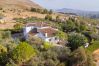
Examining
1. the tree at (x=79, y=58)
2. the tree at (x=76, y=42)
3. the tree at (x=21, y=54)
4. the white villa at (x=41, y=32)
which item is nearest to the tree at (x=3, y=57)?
the tree at (x=21, y=54)

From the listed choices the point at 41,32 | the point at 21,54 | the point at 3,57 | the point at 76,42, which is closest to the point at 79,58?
the point at 21,54

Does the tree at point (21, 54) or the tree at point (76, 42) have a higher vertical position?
the tree at point (21, 54)

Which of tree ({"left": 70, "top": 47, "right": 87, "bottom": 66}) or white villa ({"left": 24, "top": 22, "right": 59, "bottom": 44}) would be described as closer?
tree ({"left": 70, "top": 47, "right": 87, "bottom": 66})

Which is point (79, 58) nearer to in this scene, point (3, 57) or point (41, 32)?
point (3, 57)

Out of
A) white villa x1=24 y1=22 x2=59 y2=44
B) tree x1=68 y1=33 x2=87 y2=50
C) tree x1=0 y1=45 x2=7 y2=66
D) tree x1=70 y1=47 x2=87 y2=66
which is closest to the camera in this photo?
tree x1=70 y1=47 x2=87 y2=66

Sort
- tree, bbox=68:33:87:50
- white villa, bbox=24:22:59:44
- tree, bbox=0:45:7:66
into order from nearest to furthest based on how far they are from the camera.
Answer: tree, bbox=0:45:7:66
tree, bbox=68:33:87:50
white villa, bbox=24:22:59:44

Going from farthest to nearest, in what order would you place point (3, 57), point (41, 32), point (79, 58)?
point (41, 32) < point (3, 57) < point (79, 58)

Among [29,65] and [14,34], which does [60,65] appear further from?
[14,34]

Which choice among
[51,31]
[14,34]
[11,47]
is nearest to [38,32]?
[51,31]

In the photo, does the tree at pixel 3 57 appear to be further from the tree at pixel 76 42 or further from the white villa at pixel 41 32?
the white villa at pixel 41 32

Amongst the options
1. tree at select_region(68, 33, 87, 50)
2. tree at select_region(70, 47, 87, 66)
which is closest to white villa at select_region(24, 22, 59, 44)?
tree at select_region(68, 33, 87, 50)

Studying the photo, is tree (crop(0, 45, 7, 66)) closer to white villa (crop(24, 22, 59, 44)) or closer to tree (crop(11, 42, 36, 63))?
tree (crop(11, 42, 36, 63))
